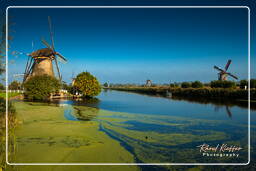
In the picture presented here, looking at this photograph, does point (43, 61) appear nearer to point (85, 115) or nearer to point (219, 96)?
point (85, 115)

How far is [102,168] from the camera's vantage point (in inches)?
131

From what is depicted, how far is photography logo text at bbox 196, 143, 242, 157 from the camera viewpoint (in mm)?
4205

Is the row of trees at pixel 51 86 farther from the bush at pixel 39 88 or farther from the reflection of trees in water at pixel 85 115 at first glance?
the reflection of trees in water at pixel 85 115

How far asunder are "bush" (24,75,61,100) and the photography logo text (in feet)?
55.4

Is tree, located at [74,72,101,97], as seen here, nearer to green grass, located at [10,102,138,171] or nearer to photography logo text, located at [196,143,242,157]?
green grass, located at [10,102,138,171]

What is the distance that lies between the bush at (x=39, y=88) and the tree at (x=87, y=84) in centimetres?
334

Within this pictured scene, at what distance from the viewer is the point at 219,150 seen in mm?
4410

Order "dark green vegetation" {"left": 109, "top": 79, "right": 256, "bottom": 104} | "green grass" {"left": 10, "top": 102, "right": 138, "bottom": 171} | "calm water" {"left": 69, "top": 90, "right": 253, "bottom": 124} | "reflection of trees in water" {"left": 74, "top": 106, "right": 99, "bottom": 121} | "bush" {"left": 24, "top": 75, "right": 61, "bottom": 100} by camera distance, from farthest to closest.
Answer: "dark green vegetation" {"left": 109, "top": 79, "right": 256, "bottom": 104} < "bush" {"left": 24, "top": 75, "right": 61, "bottom": 100} < "calm water" {"left": 69, "top": 90, "right": 253, "bottom": 124} < "reflection of trees in water" {"left": 74, "top": 106, "right": 99, "bottom": 121} < "green grass" {"left": 10, "top": 102, "right": 138, "bottom": 171}

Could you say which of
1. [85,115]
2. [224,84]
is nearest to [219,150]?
[85,115]

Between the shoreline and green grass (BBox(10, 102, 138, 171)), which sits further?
the shoreline

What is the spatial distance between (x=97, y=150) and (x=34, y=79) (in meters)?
16.3

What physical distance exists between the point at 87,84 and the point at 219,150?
1758 centimetres

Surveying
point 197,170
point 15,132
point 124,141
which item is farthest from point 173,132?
point 15,132

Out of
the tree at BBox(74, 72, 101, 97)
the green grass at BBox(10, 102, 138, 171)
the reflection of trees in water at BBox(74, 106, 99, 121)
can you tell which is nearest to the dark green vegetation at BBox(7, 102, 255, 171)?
the green grass at BBox(10, 102, 138, 171)
